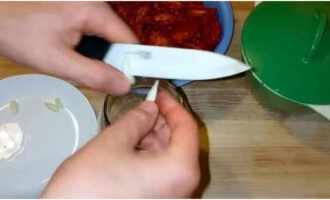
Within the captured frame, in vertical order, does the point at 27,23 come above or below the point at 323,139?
above

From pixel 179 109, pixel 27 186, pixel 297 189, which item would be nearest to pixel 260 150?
pixel 297 189

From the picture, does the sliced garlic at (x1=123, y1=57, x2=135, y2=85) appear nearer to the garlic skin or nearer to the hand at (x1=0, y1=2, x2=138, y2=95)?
the hand at (x1=0, y1=2, x2=138, y2=95)

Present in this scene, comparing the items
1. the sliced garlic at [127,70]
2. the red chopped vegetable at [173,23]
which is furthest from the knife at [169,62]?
the red chopped vegetable at [173,23]

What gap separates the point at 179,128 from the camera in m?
0.62

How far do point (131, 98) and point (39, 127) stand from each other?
0.15m

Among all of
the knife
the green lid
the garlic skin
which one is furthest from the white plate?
the green lid

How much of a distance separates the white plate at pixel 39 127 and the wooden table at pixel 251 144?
3cm

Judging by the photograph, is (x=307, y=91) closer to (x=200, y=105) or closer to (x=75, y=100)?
(x=200, y=105)

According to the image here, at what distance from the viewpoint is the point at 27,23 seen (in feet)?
2.18

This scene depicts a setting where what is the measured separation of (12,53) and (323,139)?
49 cm

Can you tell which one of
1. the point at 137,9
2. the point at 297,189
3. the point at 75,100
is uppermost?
the point at 137,9

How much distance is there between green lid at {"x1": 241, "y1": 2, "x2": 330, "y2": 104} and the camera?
29.0 inches

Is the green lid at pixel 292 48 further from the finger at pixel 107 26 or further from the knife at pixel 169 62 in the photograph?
the finger at pixel 107 26

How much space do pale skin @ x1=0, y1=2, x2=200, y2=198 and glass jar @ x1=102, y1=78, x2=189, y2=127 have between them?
0.20ft
